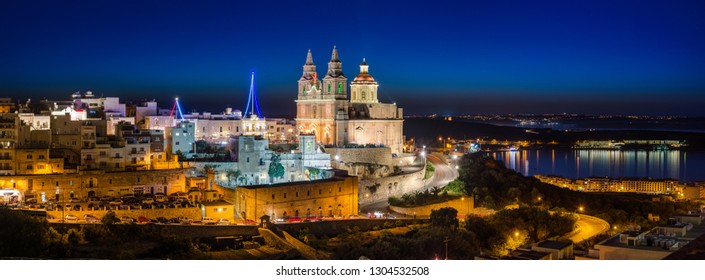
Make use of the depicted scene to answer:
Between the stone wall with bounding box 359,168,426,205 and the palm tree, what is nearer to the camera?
the palm tree

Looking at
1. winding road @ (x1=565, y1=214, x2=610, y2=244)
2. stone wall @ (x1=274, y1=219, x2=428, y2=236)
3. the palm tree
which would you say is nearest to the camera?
stone wall @ (x1=274, y1=219, x2=428, y2=236)

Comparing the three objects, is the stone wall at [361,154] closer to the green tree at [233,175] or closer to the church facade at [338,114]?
the church facade at [338,114]

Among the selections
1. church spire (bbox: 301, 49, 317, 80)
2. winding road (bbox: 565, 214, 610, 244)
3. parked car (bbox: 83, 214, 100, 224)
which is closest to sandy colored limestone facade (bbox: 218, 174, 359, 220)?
parked car (bbox: 83, 214, 100, 224)

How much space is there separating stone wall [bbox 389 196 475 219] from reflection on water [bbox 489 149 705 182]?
811 inches

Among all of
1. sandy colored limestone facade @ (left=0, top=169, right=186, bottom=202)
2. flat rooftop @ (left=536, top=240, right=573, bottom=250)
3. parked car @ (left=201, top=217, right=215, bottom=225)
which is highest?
sandy colored limestone facade @ (left=0, top=169, right=186, bottom=202)

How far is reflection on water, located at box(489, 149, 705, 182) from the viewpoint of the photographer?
37000 mm

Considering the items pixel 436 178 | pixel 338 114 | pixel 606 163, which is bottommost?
pixel 606 163

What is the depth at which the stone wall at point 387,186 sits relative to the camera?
15688mm

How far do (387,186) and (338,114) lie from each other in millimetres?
4381

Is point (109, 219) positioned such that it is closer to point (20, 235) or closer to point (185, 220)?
point (185, 220)

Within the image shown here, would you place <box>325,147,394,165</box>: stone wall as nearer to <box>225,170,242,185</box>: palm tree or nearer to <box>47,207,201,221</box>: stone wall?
<box>225,170,242,185</box>: palm tree

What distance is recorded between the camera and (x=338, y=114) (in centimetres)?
2020

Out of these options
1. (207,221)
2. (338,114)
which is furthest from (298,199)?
(338,114)

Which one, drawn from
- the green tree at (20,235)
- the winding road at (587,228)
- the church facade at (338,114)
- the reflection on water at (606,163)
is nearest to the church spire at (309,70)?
the church facade at (338,114)
